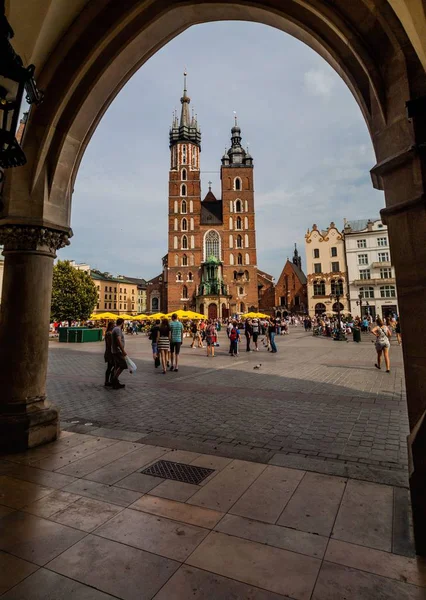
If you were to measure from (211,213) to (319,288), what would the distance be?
1005 inches

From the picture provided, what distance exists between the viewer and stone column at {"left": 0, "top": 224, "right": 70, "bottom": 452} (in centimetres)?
441

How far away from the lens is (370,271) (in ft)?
166

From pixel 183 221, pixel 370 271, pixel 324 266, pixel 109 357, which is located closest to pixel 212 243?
pixel 183 221

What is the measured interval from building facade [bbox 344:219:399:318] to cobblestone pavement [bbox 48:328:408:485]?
43010 mm

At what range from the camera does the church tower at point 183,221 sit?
58406mm

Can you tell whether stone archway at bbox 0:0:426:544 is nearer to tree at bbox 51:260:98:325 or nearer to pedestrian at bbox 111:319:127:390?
pedestrian at bbox 111:319:127:390

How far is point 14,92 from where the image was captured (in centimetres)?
240

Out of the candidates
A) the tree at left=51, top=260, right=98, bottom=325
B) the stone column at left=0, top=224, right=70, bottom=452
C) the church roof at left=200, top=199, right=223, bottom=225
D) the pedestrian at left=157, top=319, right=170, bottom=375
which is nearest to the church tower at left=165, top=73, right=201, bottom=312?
the church roof at left=200, top=199, right=223, bottom=225

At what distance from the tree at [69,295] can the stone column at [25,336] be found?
38.8 metres

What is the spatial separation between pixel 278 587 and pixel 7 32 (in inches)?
154

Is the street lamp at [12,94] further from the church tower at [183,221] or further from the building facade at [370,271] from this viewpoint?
the church tower at [183,221]

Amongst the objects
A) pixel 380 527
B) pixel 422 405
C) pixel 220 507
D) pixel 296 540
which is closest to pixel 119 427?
pixel 220 507

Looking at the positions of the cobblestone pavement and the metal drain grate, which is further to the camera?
the cobblestone pavement

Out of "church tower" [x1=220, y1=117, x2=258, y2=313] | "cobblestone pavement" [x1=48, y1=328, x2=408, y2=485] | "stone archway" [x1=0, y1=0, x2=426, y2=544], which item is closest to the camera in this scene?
"stone archway" [x1=0, y1=0, x2=426, y2=544]
